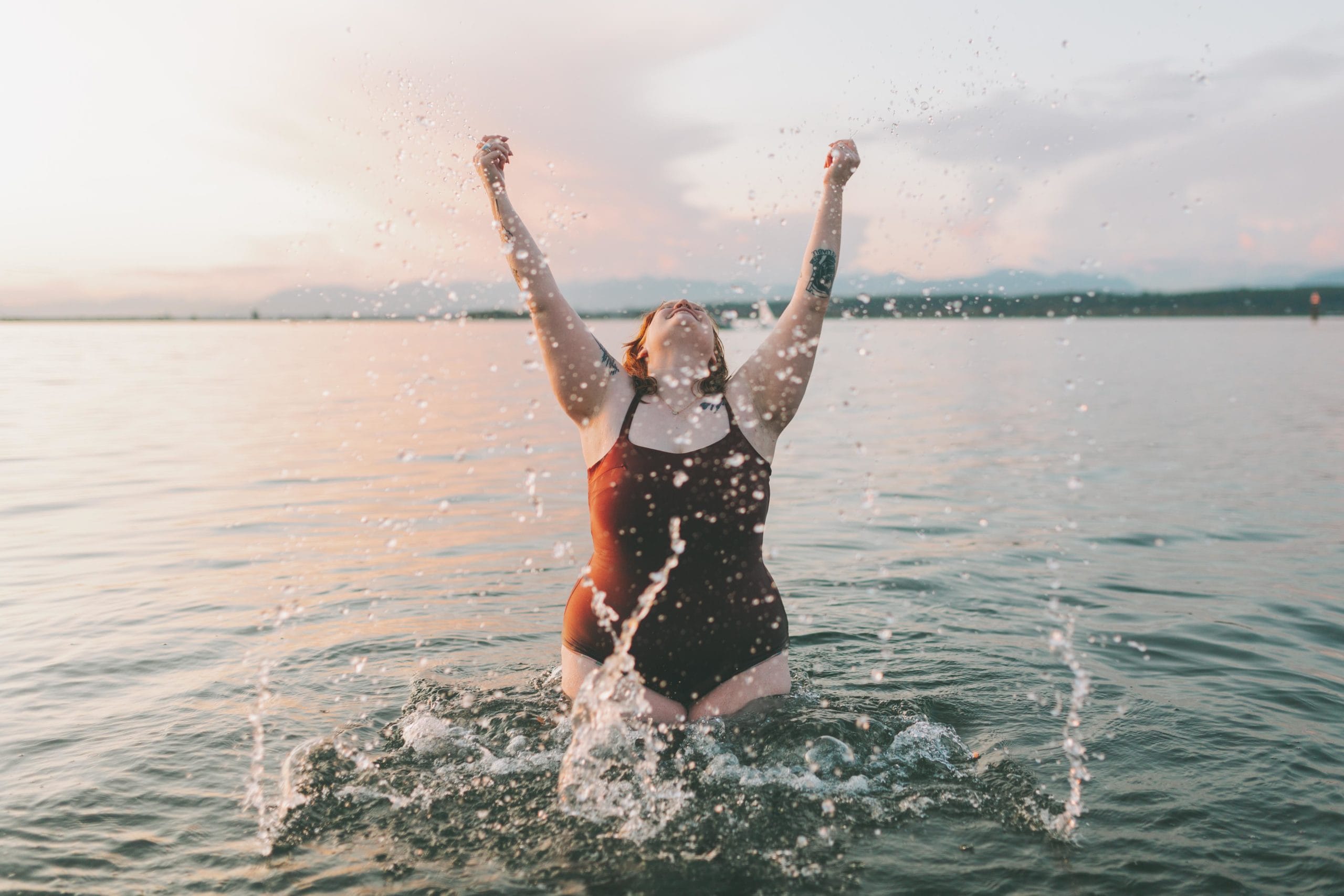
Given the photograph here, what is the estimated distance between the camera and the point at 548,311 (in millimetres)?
4156

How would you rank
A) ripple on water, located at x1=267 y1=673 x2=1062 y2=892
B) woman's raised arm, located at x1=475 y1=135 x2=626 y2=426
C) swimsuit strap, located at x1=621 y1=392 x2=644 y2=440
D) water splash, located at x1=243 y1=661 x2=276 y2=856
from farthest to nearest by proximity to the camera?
swimsuit strap, located at x1=621 y1=392 x2=644 y2=440, woman's raised arm, located at x1=475 y1=135 x2=626 y2=426, water splash, located at x1=243 y1=661 x2=276 y2=856, ripple on water, located at x1=267 y1=673 x2=1062 y2=892

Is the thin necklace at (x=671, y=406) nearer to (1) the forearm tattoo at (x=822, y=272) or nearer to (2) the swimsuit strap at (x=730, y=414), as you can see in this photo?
(2) the swimsuit strap at (x=730, y=414)

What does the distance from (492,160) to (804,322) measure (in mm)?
1645

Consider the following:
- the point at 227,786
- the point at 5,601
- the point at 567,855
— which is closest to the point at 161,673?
the point at 227,786

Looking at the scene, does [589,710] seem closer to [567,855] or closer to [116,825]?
[567,855]

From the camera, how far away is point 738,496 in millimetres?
4258

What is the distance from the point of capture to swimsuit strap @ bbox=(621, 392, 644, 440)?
4324 mm

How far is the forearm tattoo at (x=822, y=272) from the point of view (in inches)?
171

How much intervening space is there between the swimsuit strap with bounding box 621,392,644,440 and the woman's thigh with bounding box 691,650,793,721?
4.22ft

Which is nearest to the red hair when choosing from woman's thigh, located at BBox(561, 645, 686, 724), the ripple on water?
woman's thigh, located at BBox(561, 645, 686, 724)

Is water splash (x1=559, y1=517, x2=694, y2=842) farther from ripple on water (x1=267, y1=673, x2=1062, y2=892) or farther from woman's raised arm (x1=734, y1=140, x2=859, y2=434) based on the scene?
woman's raised arm (x1=734, y1=140, x2=859, y2=434)

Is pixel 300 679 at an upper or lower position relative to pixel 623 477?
lower

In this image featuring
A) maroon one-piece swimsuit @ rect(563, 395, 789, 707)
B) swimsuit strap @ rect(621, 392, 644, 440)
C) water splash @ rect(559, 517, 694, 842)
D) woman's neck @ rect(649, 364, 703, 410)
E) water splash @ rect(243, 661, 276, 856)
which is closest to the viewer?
water splash @ rect(243, 661, 276, 856)

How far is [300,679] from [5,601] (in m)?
4.02
